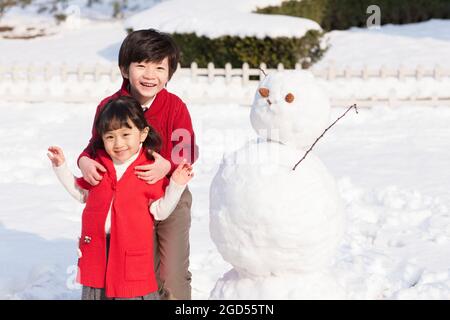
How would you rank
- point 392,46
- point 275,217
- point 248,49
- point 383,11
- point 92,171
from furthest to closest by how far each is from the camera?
point 383,11 < point 392,46 < point 248,49 < point 92,171 < point 275,217

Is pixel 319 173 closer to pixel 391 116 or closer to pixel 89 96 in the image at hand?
pixel 391 116

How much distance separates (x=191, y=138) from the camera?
3.82m

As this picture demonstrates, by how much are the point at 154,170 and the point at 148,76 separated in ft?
1.54

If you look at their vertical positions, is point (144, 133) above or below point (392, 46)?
above

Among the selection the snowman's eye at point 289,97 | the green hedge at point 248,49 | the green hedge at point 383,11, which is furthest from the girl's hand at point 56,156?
the green hedge at point 383,11

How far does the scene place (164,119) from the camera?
3.82m

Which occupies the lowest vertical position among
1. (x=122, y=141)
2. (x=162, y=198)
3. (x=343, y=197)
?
(x=343, y=197)

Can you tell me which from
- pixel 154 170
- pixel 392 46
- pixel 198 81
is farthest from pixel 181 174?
pixel 392 46

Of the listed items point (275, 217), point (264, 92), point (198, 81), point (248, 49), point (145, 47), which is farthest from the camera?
point (248, 49)

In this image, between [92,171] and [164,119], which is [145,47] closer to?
[164,119]

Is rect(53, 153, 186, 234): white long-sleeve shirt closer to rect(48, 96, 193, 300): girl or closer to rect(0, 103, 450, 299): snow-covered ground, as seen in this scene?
rect(48, 96, 193, 300): girl

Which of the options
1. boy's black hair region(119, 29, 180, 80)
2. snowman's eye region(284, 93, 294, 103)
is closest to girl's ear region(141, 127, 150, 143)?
boy's black hair region(119, 29, 180, 80)

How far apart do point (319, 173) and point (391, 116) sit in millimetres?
7573

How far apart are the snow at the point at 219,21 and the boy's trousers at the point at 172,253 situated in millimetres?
9140
